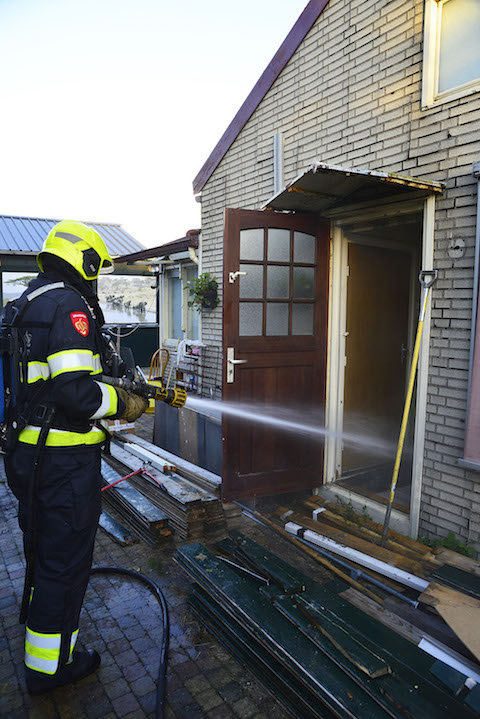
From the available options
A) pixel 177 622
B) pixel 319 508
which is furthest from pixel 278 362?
pixel 177 622

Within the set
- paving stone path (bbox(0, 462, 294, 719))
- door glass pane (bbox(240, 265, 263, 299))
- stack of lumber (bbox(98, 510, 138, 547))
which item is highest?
door glass pane (bbox(240, 265, 263, 299))

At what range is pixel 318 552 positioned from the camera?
414 centimetres

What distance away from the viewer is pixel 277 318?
492 centimetres

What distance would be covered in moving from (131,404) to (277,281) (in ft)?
8.04

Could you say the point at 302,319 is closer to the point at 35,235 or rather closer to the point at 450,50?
the point at 450,50

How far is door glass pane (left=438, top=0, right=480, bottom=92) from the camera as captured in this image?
12.3 feet

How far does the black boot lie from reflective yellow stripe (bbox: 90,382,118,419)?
1.41 m

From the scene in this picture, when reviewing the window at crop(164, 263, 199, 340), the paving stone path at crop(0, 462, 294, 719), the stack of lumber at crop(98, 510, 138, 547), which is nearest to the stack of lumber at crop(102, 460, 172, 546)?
the stack of lumber at crop(98, 510, 138, 547)

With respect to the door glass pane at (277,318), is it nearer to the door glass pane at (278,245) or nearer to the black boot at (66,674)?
the door glass pane at (278,245)

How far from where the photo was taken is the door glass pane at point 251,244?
4.65m

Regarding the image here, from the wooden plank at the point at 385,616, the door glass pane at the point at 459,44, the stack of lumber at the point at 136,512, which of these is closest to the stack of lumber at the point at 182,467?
the stack of lumber at the point at 136,512

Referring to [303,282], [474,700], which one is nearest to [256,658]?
[474,700]

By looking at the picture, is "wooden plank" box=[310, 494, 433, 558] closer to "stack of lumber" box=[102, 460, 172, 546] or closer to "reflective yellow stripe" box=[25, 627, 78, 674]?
"stack of lumber" box=[102, 460, 172, 546]

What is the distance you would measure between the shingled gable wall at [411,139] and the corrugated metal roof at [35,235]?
10828 millimetres
